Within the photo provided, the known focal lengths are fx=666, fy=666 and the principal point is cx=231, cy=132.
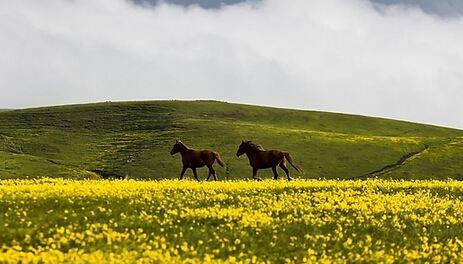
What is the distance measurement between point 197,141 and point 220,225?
10286 centimetres

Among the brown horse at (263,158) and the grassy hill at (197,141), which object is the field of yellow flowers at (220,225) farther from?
the grassy hill at (197,141)

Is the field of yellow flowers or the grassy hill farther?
the grassy hill

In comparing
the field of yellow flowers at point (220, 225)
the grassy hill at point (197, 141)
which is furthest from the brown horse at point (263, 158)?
the grassy hill at point (197, 141)

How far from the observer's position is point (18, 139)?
130 m

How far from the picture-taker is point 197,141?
125m

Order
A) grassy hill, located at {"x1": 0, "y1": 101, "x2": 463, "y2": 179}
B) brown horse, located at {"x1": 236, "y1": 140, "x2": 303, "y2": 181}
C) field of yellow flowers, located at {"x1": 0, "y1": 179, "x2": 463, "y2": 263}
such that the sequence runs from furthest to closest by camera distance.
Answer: grassy hill, located at {"x1": 0, "y1": 101, "x2": 463, "y2": 179}
brown horse, located at {"x1": 236, "y1": 140, "x2": 303, "y2": 181}
field of yellow flowers, located at {"x1": 0, "y1": 179, "x2": 463, "y2": 263}

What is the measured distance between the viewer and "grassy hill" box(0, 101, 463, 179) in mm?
99875

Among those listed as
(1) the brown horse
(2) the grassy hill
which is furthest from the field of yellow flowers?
(2) the grassy hill

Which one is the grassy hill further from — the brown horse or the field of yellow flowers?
the field of yellow flowers

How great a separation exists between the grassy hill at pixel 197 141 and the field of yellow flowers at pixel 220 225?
62282 millimetres

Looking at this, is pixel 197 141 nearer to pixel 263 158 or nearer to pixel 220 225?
pixel 263 158

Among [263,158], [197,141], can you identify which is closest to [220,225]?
[263,158]

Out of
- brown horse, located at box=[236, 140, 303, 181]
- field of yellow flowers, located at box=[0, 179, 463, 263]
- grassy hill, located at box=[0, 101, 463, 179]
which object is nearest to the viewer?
field of yellow flowers, located at box=[0, 179, 463, 263]

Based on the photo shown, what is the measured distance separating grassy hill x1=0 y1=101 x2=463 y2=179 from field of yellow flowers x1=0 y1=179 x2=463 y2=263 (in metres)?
62.3
